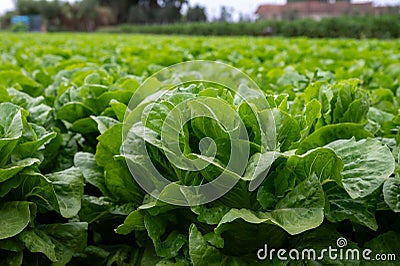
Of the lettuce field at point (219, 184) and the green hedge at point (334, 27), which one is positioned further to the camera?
the green hedge at point (334, 27)

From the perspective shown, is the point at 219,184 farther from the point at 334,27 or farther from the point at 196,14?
the point at 196,14

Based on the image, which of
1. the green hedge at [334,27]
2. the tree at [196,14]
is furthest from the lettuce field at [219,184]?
the tree at [196,14]

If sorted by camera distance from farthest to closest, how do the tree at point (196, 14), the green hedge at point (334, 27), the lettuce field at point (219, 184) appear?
the tree at point (196, 14), the green hedge at point (334, 27), the lettuce field at point (219, 184)

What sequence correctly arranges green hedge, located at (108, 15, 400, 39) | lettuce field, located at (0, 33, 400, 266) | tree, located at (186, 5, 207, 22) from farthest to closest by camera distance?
1. tree, located at (186, 5, 207, 22)
2. green hedge, located at (108, 15, 400, 39)
3. lettuce field, located at (0, 33, 400, 266)

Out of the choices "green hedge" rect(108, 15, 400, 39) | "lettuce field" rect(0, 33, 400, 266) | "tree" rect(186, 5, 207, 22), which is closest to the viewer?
"lettuce field" rect(0, 33, 400, 266)

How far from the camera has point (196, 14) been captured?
5847cm

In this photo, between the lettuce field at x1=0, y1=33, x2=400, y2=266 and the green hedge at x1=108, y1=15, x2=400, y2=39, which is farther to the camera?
the green hedge at x1=108, y1=15, x2=400, y2=39

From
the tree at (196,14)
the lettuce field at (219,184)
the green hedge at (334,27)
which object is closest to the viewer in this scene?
the lettuce field at (219,184)

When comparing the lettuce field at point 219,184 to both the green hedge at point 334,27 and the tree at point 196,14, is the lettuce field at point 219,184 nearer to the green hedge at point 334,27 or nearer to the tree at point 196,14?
the green hedge at point 334,27

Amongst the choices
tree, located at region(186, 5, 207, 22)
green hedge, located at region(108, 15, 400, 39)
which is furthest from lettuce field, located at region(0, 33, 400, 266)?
tree, located at region(186, 5, 207, 22)

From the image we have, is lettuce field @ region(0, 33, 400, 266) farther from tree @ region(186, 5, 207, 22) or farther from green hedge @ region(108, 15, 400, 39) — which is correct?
tree @ region(186, 5, 207, 22)

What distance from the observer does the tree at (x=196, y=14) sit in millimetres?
58594

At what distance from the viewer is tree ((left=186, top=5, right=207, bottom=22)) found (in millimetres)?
58594

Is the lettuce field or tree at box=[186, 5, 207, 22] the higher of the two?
tree at box=[186, 5, 207, 22]
